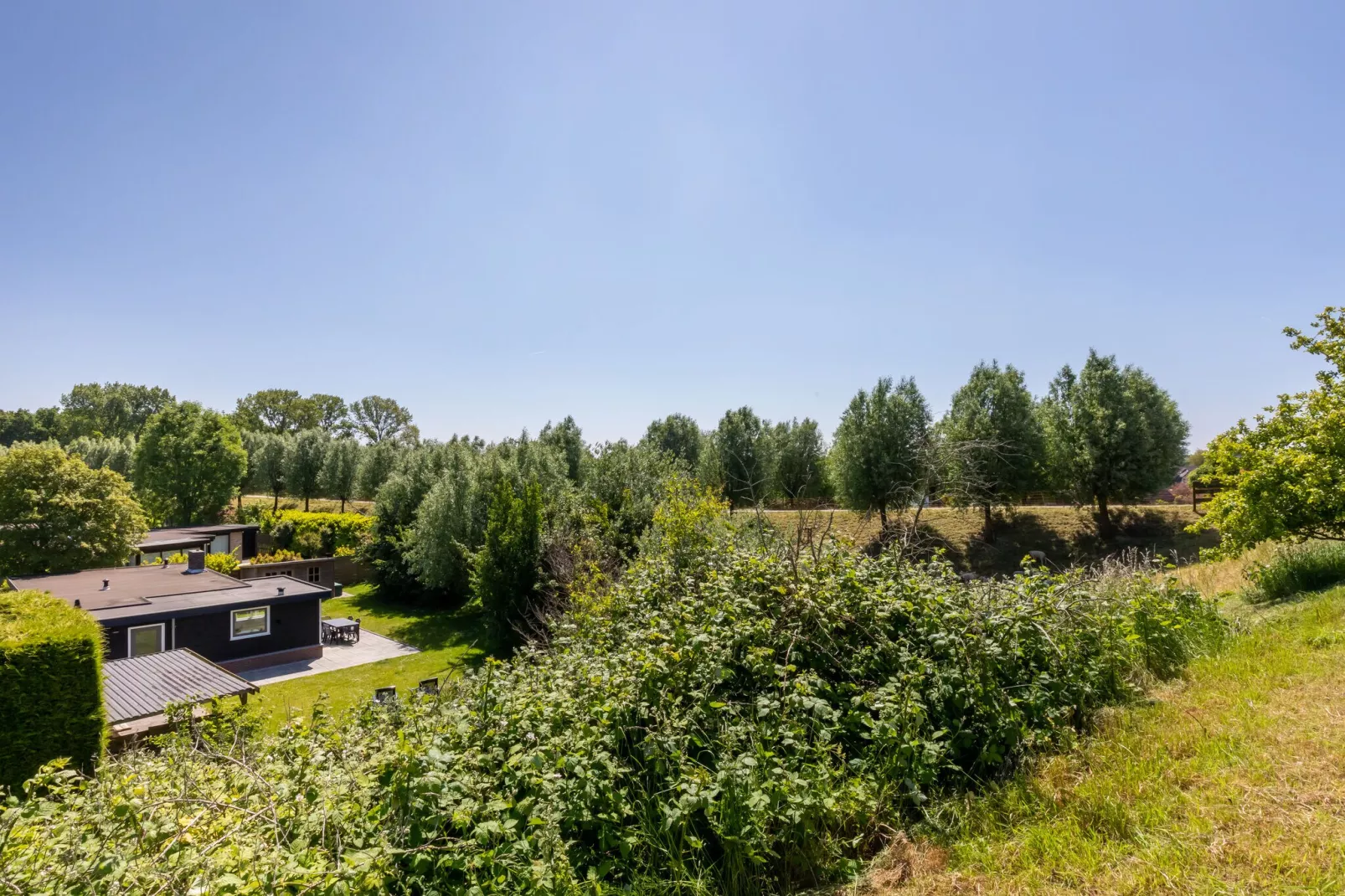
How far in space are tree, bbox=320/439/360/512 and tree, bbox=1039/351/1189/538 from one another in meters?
40.9

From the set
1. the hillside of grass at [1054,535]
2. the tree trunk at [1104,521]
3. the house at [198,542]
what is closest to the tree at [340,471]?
the house at [198,542]

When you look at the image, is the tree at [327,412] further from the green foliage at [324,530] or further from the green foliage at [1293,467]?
the green foliage at [1293,467]

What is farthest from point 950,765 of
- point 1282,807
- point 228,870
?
point 228,870

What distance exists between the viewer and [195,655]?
455 inches

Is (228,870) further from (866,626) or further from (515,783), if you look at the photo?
(866,626)

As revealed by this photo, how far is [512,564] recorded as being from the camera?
16422 millimetres

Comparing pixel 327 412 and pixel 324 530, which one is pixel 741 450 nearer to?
pixel 324 530

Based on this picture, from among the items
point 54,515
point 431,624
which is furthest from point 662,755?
point 54,515

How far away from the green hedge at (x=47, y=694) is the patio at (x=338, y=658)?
24.9ft

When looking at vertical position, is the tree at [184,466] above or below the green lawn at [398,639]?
above

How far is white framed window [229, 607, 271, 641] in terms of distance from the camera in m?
16.2

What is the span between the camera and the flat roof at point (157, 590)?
14469 mm

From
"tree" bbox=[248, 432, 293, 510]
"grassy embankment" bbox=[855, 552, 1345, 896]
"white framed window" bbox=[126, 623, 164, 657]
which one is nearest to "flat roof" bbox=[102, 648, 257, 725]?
"white framed window" bbox=[126, 623, 164, 657]

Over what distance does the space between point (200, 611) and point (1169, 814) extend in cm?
1929
